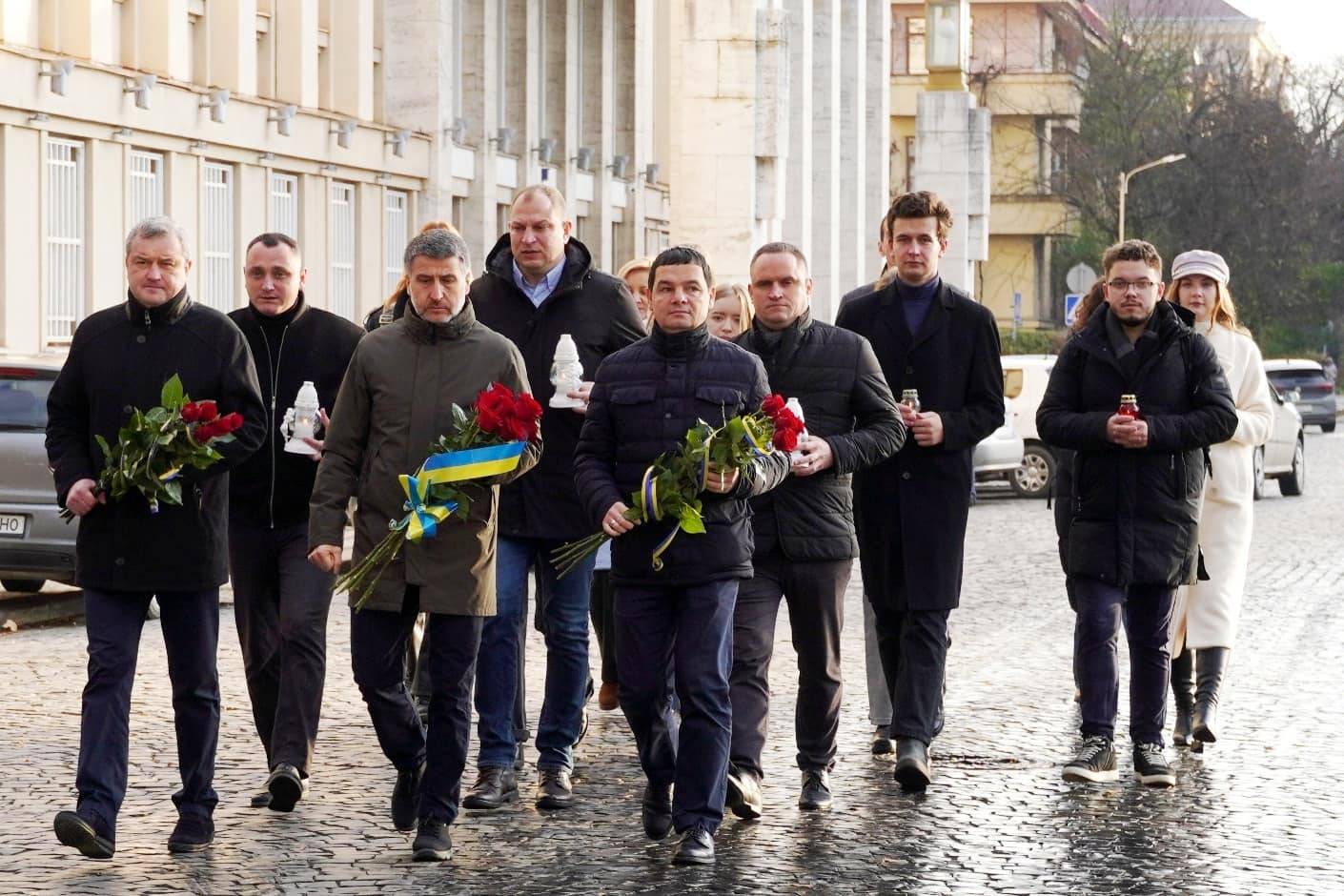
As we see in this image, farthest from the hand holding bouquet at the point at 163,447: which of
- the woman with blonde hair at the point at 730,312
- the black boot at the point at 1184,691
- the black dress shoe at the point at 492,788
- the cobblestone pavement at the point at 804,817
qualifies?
the black boot at the point at 1184,691

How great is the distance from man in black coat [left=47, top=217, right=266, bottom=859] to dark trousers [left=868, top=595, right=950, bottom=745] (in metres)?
2.61

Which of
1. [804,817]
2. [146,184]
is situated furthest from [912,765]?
[146,184]

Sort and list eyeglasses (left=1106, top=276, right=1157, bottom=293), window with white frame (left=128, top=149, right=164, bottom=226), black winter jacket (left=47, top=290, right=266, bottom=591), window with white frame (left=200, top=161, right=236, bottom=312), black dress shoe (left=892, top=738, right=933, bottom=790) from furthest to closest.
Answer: window with white frame (left=200, top=161, right=236, bottom=312)
window with white frame (left=128, top=149, right=164, bottom=226)
eyeglasses (left=1106, top=276, right=1157, bottom=293)
black dress shoe (left=892, top=738, right=933, bottom=790)
black winter jacket (left=47, top=290, right=266, bottom=591)

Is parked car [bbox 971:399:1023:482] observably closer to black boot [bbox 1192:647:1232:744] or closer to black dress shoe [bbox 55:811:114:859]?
black boot [bbox 1192:647:1232:744]

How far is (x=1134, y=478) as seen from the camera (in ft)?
32.6

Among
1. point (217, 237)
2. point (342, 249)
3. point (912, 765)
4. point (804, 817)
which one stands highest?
point (342, 249)

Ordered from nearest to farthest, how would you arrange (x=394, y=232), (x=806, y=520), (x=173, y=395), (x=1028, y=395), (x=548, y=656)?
(x=173, y=395), (x=806, y=520), (x=548, y=656), (x=1028, y=395), (x=394, y=232)

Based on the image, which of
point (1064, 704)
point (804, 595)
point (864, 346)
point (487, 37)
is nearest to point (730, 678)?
point (804, 595)

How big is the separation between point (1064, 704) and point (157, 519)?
17.1 feet

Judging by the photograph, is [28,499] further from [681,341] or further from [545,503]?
[681,341]

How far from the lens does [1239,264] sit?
8181cm

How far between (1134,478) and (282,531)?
126 inches

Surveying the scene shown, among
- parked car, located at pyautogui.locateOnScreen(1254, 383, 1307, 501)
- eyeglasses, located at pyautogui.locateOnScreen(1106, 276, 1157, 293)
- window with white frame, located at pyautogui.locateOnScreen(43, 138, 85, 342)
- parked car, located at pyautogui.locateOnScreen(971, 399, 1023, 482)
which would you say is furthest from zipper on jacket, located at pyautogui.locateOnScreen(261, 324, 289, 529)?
parked car, located at pyautogui.locateOnScreen(1254, 383, 1307, 501)

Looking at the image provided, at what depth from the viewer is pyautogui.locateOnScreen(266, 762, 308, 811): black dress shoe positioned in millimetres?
8859
